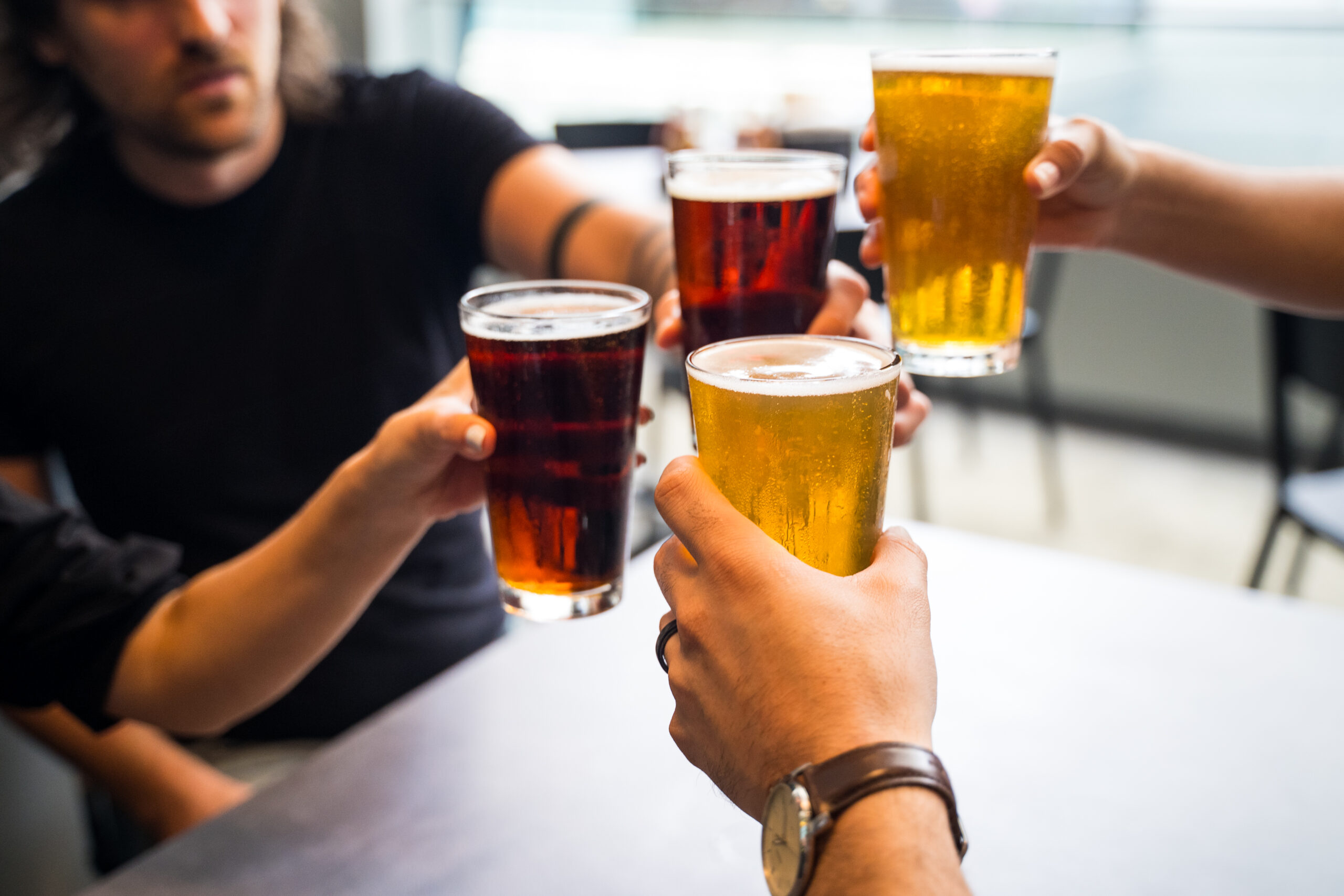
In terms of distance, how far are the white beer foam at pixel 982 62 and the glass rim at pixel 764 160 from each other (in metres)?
0.12

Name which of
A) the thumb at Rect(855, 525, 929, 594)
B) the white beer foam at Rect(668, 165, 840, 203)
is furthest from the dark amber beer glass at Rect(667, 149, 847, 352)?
the thumb at Rect(855, 525, 929, 594)

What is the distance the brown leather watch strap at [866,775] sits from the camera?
1.84 ft

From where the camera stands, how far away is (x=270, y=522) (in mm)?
1646

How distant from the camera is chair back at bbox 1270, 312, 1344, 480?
7.20 ft

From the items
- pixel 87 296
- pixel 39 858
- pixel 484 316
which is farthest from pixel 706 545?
pixel 39 858

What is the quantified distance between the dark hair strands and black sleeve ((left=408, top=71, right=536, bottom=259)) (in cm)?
19

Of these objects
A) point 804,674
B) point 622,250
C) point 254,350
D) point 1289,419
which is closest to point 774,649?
point 804,674

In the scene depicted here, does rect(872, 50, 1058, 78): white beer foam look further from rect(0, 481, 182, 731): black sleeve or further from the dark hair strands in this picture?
the dark hair strands

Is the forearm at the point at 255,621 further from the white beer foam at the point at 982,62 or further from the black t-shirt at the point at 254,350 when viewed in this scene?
the white beer foam at the point at 982,62

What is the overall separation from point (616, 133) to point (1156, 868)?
3.63 meters

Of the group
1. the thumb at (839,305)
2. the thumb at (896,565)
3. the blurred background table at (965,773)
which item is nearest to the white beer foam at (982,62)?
the thumb at (839,305)

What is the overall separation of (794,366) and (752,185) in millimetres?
355

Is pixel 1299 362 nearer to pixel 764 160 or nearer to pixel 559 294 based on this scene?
pixel 764 160

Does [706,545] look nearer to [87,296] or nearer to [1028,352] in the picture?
[87,296]
